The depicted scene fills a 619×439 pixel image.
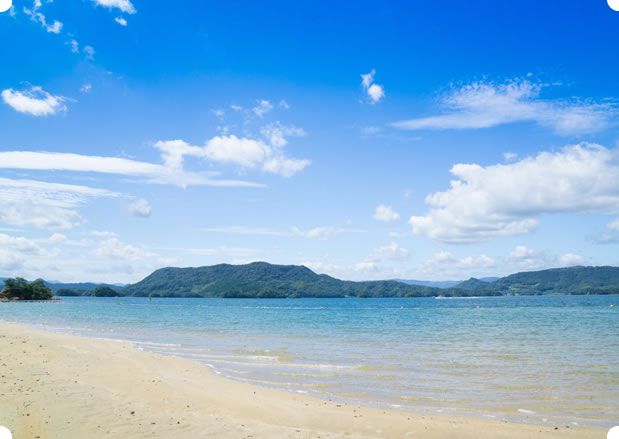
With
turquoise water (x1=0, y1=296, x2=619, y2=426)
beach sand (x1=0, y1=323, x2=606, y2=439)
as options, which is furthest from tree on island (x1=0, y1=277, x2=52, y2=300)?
beach sand (x1=0, y1=323, x2=606, y2=439)

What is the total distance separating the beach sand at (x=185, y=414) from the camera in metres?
10.4

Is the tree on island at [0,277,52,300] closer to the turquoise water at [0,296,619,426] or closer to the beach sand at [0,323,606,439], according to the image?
the turquoise water at [0,296,619,426]

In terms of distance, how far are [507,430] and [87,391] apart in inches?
461

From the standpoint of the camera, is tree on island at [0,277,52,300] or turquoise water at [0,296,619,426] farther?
tree on island at [0,277,52,300]

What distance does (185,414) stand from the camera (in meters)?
11.9

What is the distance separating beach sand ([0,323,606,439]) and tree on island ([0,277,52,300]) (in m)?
170

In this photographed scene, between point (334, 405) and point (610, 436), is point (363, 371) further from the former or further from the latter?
point (610, 436)

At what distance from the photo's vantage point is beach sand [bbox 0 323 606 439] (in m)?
10.4

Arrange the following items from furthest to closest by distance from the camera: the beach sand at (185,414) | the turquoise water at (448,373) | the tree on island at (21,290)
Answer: the tree on island at (21,290) → the turquoise water at (448,373) → the beach sand at (185,414)

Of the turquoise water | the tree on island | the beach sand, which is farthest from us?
the tree on island

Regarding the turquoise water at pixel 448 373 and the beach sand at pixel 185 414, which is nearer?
the beach sand at pixel 185 414

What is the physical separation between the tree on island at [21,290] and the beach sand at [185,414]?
170m

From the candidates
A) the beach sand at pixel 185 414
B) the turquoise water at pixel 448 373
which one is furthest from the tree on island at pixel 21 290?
the beach sand at pixel 185 414

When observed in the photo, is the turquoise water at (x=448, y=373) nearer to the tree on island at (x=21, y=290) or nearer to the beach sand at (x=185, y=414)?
the beach sand at (x=185, y=414)
